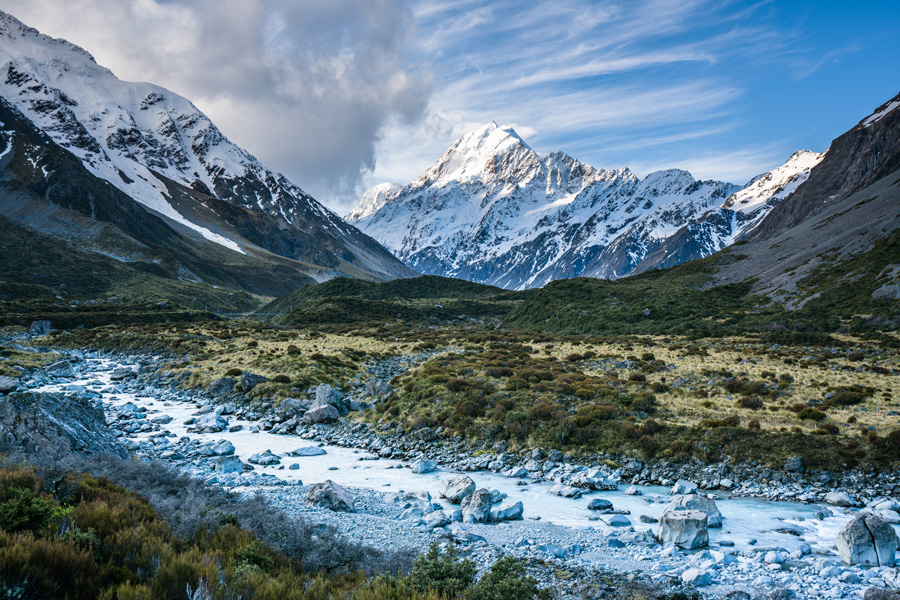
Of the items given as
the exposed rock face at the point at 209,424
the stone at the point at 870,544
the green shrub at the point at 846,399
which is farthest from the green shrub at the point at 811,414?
the exposed rock face at the point at 209,424

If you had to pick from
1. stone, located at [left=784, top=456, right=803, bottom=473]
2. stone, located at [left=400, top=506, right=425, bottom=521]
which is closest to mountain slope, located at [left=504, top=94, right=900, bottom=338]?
stone, located at [left=784, top=456, right=803, bottom=473]

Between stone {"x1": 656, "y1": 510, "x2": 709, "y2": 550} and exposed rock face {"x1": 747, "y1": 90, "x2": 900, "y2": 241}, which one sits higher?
exposed rock face {"x1": 747, "y1": 90, "x2": 900, "y2": 241}

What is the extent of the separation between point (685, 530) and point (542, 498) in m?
5.20

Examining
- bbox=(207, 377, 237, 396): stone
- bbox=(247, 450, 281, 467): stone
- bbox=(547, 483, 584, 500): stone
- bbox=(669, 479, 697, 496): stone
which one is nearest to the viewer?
bbox=(547, 483, 584, 500): stone

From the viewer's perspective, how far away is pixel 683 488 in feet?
54.6

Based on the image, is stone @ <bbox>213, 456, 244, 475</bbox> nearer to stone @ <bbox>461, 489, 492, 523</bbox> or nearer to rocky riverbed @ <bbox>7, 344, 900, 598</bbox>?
rocky riverbed @ <bbox>7, 344, 900, 598</bbox>

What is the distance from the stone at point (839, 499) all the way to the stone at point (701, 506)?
15.7 feet

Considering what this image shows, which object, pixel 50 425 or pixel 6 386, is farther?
pixel 6 386

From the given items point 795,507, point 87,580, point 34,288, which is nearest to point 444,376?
point 795,507

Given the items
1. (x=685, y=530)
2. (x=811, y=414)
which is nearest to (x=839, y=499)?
(x=685, y=530)

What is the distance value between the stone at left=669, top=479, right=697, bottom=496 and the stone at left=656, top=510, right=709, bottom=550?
448 centimetres

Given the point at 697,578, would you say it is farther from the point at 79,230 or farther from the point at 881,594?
the point at 79,230

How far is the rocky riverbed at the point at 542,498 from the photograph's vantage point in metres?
10.5

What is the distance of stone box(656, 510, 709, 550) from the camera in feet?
38.3
